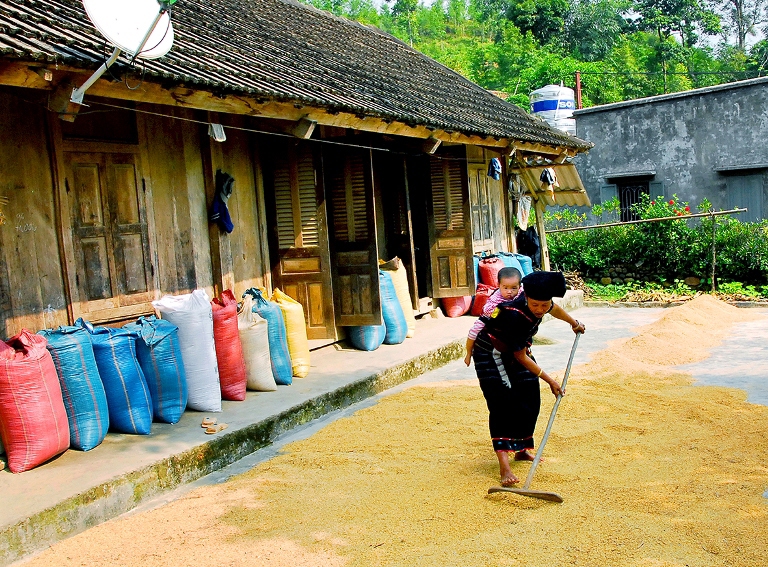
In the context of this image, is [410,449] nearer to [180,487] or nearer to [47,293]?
[180,487]

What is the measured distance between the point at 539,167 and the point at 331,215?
20.0 ft

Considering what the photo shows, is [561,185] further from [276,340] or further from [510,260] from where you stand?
[276,340]

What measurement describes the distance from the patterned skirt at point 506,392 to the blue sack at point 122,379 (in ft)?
8.15

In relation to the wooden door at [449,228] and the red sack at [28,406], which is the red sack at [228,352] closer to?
the red sack at [28,406]

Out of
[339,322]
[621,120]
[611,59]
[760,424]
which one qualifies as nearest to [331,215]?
[339,322]

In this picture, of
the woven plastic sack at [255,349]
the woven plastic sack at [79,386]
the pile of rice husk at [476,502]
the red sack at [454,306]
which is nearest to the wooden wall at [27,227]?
the woven plastic sack at [79,386]

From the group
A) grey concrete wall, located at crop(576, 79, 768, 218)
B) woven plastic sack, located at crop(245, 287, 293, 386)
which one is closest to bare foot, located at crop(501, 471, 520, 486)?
woven plastic sack, located at crop(245, 287, 293, 386)

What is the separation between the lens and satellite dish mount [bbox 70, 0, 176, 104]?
5070 mm

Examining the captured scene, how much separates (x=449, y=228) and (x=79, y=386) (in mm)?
6799

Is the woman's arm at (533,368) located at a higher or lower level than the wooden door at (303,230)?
lower

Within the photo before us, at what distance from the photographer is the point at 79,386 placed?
5312 millimetres

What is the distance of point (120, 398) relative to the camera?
18.5 ft

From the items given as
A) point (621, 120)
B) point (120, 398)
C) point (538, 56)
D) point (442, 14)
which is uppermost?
point (442, 14)

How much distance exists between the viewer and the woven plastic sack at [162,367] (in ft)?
19.4
